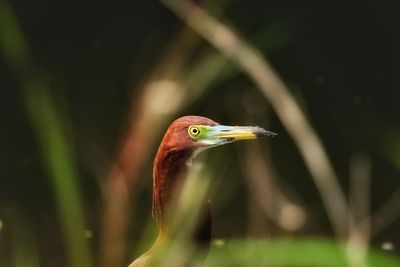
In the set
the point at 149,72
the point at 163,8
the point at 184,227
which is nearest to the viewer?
the point at 184,227

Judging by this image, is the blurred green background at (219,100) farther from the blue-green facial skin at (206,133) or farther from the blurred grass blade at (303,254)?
the blurred grass blade at (303,254)

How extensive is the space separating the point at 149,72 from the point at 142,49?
11cm

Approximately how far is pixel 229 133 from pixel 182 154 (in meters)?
0.06

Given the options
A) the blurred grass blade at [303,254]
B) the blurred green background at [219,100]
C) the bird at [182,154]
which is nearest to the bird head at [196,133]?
the bird at [182,154]

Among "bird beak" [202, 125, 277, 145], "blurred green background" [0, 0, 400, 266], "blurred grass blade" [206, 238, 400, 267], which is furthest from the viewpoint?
"blurred green background" [0, 0, 400, 266]

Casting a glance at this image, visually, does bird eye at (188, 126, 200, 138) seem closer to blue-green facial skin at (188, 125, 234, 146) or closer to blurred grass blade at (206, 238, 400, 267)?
blue-green facial skin at (188, 125, 234, 146)

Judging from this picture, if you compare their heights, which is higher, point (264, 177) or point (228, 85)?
point (228, 85)

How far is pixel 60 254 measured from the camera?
1.88m

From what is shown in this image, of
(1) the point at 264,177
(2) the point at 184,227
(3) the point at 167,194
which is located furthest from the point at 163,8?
(2) the point at 184,227

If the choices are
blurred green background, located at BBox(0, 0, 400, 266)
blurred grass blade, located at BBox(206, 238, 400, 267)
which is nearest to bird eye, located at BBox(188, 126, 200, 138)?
blurred grass blade, located at BBox(206, 238, 400, 267)

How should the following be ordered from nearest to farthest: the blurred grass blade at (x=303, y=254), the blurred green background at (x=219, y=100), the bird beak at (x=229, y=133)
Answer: the blurred grass blade at (x=303, y=254)
the bird beak at (x=229, y=133)
the blurred green background at (x=219, y=100)

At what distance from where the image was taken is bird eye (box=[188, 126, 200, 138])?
3.47 feet

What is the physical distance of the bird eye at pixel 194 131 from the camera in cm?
106

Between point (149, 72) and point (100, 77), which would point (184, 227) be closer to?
point (149, 72)
